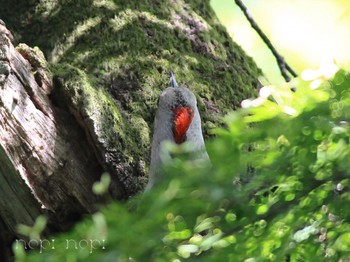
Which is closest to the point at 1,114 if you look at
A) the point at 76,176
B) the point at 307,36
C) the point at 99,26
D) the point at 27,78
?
the point at 27,78

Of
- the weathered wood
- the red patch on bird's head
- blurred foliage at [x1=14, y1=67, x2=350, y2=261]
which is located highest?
the weathered wood

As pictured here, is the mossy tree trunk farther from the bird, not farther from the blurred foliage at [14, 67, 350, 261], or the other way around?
the blurred foliage at [14, 67, 350, 261]

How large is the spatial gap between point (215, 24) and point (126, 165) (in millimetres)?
1019

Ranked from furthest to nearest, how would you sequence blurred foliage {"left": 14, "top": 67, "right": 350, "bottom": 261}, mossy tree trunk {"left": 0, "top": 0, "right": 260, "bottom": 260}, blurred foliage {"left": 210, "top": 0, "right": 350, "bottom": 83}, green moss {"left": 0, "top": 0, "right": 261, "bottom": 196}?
blurred foliage {"left": 210, "top": 0, "right": 350, "bottom": 83}
green moss {"left": 0, "top": 0, "right": 261, "bottom": 196}
mossy tree trunk {"left": 0, "top": 0, "right": 260, "bottom": 260}
blurred foliage {"left": 14, "top": 67, "right": 350, "bottom": 261}

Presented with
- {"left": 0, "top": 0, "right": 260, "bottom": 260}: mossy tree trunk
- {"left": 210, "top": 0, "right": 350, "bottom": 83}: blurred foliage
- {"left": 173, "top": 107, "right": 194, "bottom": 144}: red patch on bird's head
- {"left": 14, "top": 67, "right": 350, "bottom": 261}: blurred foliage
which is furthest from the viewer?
{"left": 210, "top": 0, "right": 350, "bottom": 83}: blurred foliage

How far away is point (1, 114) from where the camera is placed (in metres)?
2.50

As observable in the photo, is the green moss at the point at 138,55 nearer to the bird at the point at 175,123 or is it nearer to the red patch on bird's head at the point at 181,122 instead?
the bird at the point at 175,123

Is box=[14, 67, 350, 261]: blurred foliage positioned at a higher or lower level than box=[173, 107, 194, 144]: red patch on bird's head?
lower

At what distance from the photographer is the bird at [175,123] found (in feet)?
8.18

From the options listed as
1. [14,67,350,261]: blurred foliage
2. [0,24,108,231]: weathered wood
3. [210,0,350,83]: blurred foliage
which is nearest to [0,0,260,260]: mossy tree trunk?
[0,24,108,231]: weathered wood

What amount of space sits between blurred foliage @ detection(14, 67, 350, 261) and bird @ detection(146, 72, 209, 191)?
0.90 meters

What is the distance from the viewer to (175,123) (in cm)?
251

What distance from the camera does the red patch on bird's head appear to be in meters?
2.49

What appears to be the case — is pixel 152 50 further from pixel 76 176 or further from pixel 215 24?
pixel 76 176
